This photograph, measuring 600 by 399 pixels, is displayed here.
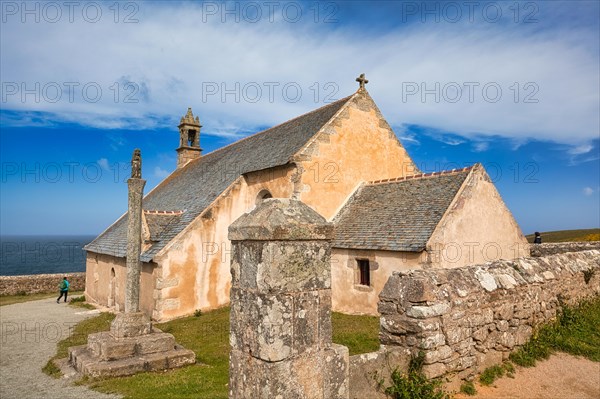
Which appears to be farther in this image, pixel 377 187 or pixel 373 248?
pixel 377 187

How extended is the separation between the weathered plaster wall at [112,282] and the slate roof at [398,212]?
7.17 m

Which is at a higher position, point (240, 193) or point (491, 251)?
point (240, 193)

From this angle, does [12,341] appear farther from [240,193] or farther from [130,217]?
[240,193]

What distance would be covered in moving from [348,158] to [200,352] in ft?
33.6

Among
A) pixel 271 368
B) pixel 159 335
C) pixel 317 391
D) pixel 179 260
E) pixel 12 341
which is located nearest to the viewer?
pixel 271 368

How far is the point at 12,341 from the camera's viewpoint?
41.1 ft

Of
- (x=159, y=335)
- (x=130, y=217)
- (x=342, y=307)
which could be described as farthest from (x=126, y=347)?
(x=342, y=307)

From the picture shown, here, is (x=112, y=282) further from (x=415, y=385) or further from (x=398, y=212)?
(x=415, y=385)

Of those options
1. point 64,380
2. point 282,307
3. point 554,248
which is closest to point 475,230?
point 554,248

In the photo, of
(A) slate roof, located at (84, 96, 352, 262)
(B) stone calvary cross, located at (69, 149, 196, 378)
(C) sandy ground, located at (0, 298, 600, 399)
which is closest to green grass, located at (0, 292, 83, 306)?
(A) slate roof, located at (84, 96, 352, 262)

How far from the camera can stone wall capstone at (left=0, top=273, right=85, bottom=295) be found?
2503 cm

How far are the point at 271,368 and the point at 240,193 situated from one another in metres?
14.2

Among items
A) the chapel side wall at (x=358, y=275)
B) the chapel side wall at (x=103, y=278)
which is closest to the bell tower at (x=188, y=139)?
the chapel side wall at (x=103, y=278)

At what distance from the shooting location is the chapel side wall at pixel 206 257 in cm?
1457
